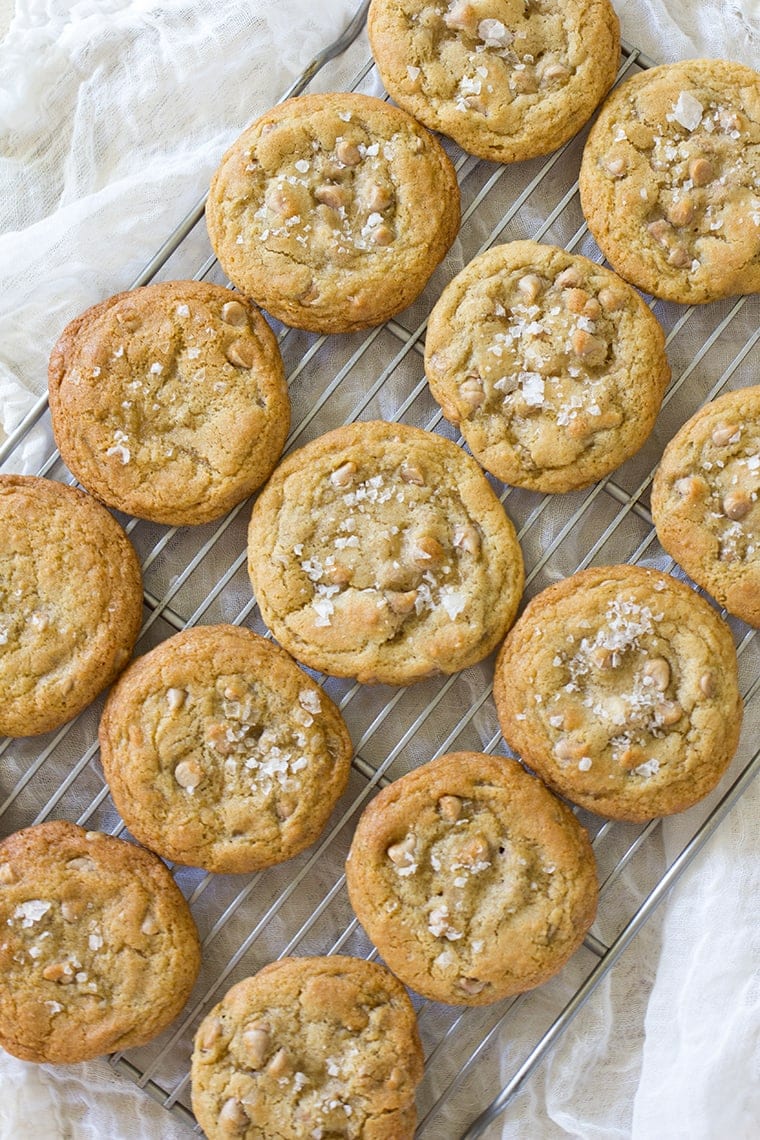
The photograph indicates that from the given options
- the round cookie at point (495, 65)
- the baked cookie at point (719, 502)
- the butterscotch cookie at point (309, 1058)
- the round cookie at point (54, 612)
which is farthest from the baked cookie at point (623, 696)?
the round cookie at point (495, 65)

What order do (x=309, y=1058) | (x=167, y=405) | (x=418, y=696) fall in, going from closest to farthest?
(x=309, y=1058) < (x=167, y=405) < (x=418, y=696)

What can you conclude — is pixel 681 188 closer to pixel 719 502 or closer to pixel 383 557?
pixel 719 502

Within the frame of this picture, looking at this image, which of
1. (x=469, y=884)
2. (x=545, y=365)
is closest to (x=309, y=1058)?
(x=469, y=884)

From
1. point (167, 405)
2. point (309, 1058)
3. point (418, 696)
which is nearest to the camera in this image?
point (309, 1058)

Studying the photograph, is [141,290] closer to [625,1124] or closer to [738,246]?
[738,246]

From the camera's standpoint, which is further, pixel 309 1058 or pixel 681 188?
pixel 681 188

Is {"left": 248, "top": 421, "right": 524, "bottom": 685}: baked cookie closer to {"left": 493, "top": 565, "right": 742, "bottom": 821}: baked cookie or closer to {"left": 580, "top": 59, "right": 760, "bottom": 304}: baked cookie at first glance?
{"left": 493, "top": 565, "right": 742, "bottom": 821}: baked cookie
